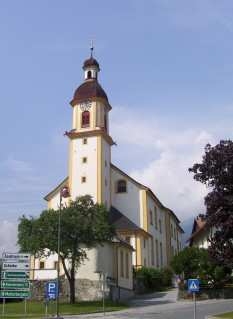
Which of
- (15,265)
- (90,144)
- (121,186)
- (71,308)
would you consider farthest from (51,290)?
(121,186)

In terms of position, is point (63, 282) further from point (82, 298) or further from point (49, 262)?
point (49, 262)

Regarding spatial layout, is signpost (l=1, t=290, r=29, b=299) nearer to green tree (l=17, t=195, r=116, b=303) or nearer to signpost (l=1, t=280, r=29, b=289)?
signpost (l=1, t=280, r=29, b=289)

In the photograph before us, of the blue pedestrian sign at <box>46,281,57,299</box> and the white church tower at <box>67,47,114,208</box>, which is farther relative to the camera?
the white church tower at <box>67,47,114,208</box>

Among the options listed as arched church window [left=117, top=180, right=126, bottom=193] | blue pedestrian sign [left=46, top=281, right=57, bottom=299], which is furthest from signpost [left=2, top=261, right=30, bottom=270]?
arched church window [left=117, top=180, right=126, bottom=193]

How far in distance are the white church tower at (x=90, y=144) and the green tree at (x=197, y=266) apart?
1493cm

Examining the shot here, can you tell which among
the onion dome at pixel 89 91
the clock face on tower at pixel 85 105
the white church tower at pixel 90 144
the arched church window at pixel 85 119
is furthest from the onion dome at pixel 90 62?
the arched church window at pixel 85 119

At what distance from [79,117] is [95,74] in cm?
686

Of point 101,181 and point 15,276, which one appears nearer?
point 15,276

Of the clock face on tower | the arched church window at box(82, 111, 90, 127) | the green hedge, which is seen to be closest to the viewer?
the green hedge

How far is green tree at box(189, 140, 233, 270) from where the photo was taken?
2269 cm

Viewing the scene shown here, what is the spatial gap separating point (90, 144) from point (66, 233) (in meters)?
21.1

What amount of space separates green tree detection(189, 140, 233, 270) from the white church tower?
2617cm

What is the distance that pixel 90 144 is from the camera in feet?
168

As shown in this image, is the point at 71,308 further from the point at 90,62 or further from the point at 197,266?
the point at 90,62
